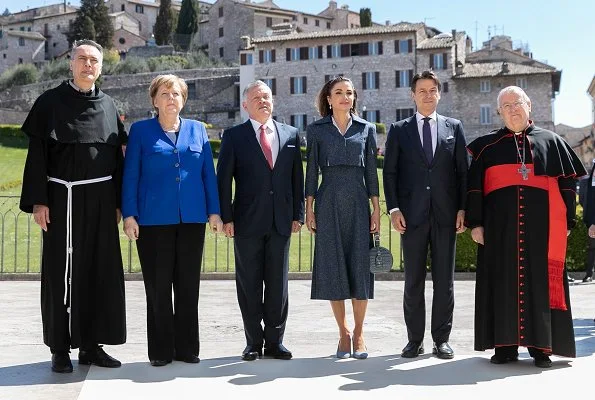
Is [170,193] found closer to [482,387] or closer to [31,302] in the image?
[482,387]

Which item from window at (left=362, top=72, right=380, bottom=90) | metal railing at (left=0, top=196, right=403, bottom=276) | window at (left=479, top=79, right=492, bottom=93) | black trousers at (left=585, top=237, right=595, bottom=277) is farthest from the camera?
window at (left=362, top=72, right=380, bottom=90)

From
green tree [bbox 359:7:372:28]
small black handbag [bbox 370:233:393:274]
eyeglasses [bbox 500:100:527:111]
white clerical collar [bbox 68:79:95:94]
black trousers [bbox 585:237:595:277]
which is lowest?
black trousers [bbox 585:237:595:277]

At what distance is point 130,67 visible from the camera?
72.2 metres

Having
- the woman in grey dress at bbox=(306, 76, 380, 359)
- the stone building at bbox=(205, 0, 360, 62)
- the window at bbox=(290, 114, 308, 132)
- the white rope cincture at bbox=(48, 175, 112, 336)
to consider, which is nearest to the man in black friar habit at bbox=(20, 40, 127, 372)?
the white rope cincture at bbox=(48, 175, 112, 336)

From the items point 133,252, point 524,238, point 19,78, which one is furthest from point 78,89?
point 19,78

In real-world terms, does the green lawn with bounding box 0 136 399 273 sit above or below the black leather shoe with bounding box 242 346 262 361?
above

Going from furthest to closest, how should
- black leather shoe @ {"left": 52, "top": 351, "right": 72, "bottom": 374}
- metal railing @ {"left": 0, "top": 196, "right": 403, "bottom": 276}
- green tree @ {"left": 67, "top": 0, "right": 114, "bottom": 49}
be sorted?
green tree @ {"left": 67, "top": 0, "right": 114, "bottom": 49}, metal railing @ {"left": 0, "top": 196, "right": 403, "bottom": 276}, black leather shoe @ {"left": 52, "top": 351, "right": 72, "bottom": 374}

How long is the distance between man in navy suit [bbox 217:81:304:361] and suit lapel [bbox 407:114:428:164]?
88 centimetres

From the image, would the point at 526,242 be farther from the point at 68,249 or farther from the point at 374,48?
the point at 374,48

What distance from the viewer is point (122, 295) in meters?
5.72

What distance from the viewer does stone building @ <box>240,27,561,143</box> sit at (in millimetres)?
53719

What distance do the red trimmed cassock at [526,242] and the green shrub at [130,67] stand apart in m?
68.6

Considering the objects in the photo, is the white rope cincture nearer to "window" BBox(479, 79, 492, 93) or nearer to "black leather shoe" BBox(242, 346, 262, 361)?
"black leather shoe" BBox(242, 346, 262, 361)

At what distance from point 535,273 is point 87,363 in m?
3.09
